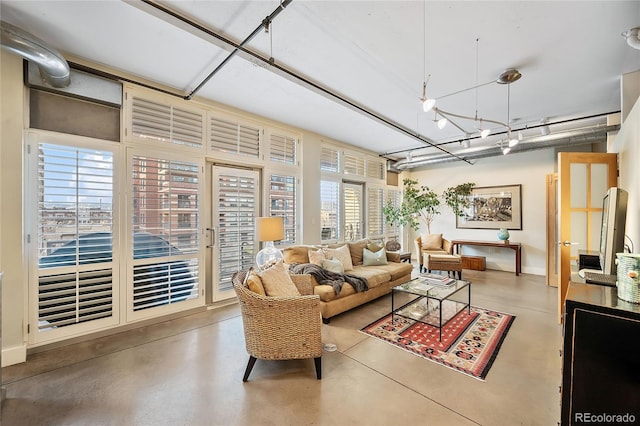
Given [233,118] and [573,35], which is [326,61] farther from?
[573,35]

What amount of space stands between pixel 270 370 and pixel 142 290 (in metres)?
1.99

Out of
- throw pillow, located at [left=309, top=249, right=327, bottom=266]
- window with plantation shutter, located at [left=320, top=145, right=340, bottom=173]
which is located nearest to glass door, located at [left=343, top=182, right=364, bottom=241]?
window with plantation shutter, located at [left=320, top=145, right=340, bottom=173]

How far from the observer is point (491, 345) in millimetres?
2682

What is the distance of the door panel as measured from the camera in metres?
3.22

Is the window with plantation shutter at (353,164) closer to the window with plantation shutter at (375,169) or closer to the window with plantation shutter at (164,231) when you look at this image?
the window with plantation shutter at (375,169)

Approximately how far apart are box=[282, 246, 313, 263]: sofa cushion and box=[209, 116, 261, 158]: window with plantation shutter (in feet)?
5.43

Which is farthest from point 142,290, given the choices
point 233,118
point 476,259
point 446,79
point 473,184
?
point 473,184

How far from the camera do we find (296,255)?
379 cm

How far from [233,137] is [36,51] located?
6.93ft

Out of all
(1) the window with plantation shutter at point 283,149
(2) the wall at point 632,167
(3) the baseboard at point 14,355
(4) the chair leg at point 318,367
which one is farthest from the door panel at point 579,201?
(3) the baseboard at point 14,355

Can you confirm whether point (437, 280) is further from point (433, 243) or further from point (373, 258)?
point (433, 243)

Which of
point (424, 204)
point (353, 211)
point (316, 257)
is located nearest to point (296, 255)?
point (316, 257)

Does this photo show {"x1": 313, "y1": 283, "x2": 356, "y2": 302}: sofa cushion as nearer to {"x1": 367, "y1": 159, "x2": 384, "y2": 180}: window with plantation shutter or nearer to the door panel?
the door panel

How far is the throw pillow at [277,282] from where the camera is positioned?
2.35 metres
